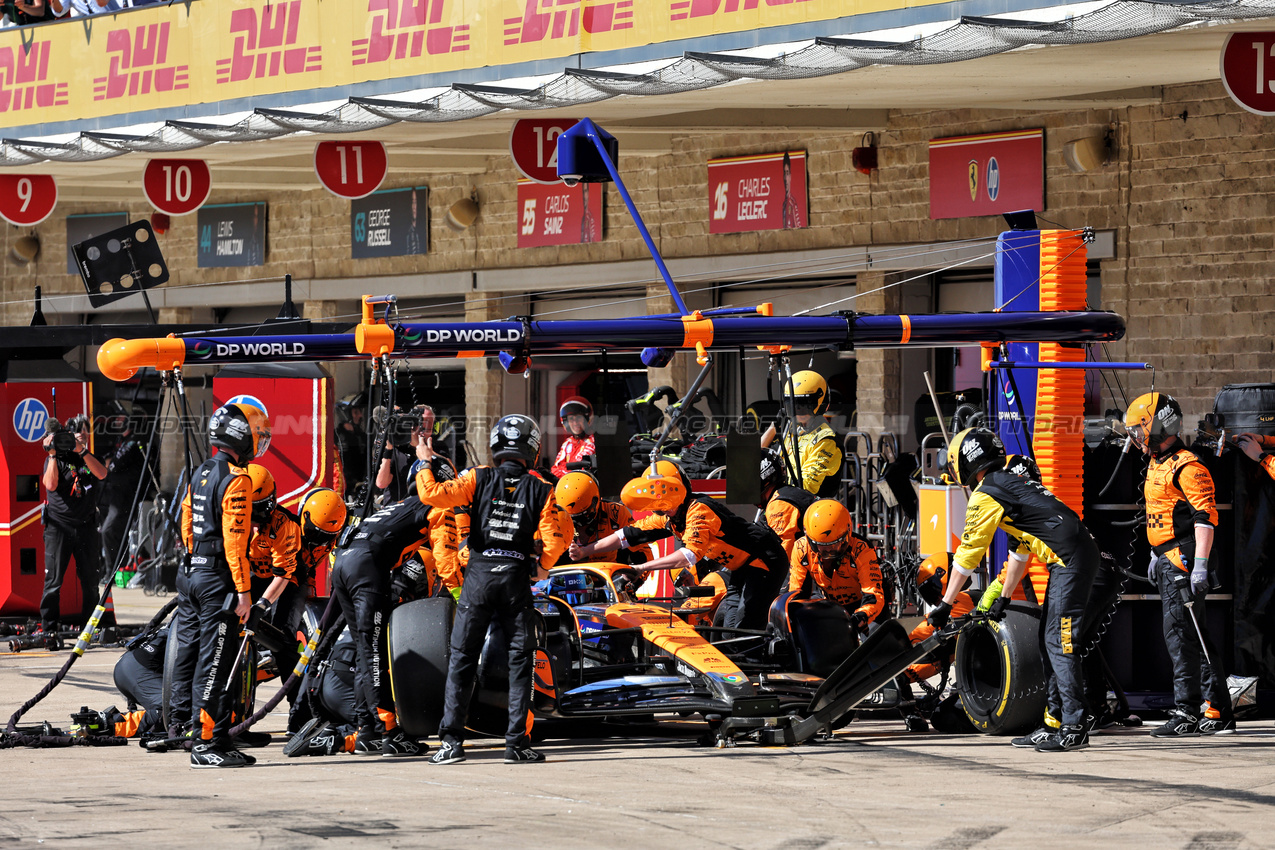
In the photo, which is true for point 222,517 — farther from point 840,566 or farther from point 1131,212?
point 1131,212

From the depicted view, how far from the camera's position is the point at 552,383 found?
2206 centimetres

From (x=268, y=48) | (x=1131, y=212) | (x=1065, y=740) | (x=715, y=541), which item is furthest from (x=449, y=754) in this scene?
(x=268, y=48)

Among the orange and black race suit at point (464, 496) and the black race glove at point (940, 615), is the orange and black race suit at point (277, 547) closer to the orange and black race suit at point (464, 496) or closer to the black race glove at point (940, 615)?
the orange and black race suit at point (464, 496)

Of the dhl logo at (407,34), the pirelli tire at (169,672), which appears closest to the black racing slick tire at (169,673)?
the pirelli tire at (169,672)

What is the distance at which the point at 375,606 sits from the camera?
9766 millimetres

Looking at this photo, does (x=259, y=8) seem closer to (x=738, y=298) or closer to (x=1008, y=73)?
(x=738, y=298)

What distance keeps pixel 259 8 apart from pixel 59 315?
11.2 m

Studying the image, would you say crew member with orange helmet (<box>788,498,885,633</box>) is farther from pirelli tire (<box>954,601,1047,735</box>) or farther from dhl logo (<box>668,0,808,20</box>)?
A: dhl logo (<box>668,0,808,20</box>)

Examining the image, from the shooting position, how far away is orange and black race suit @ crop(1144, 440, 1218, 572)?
10422mm

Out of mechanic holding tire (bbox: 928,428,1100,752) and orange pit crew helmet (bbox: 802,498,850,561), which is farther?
orange pit crew helmet (bbox: 802,498,850,561)

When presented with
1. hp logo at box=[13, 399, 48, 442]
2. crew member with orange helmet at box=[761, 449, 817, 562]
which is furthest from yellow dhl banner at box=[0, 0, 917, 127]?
hp logo at box=[13, 399, 48, 442]

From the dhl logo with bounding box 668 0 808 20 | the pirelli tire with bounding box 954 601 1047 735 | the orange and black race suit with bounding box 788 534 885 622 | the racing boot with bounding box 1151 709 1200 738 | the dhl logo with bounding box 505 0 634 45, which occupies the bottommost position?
the racing boot with bounding box 1151 709 1200 738

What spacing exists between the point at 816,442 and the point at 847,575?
1.70 m

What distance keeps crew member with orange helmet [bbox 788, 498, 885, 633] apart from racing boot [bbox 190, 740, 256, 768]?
11.6ft
